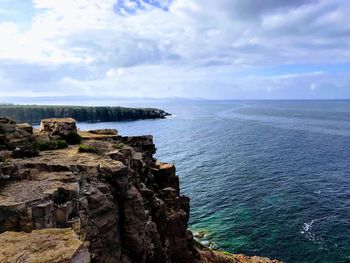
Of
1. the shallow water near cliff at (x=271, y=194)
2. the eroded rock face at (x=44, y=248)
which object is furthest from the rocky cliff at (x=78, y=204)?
the shallow water near cliff at (x=271, y=194)

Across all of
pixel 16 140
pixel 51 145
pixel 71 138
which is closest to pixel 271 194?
pixel 71 138

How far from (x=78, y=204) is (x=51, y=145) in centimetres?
1394

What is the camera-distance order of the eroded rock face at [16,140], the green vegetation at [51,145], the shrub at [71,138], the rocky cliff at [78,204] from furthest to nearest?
the shrub at [71,138], the green vegetation at [51,145], the eroded rock face at [16,140], the rocky cliff at [78,204]

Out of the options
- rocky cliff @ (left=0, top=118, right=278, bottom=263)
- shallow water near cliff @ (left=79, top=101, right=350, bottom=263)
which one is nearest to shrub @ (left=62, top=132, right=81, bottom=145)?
rocky cliff @ (left=0, top=118, right=278, bottom=263)

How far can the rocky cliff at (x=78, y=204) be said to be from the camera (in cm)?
1700

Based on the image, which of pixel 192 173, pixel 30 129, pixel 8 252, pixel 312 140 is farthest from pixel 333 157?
pixel 8 252

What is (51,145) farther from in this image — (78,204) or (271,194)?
(271,194)

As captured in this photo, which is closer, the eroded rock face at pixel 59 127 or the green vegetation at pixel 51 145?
the green vegetation at pixel 51 145

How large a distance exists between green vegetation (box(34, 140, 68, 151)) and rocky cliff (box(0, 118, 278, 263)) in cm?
10

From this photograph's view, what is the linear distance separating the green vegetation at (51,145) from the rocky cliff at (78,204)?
→ 95 millimetres

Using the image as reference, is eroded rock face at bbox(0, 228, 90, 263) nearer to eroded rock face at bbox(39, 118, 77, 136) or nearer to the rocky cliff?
the rocky cliff

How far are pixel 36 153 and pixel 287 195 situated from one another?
58.2m

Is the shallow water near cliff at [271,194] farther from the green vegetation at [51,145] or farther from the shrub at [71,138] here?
the green vegetation at [51,145]

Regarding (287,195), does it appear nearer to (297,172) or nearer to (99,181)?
(297,172)
